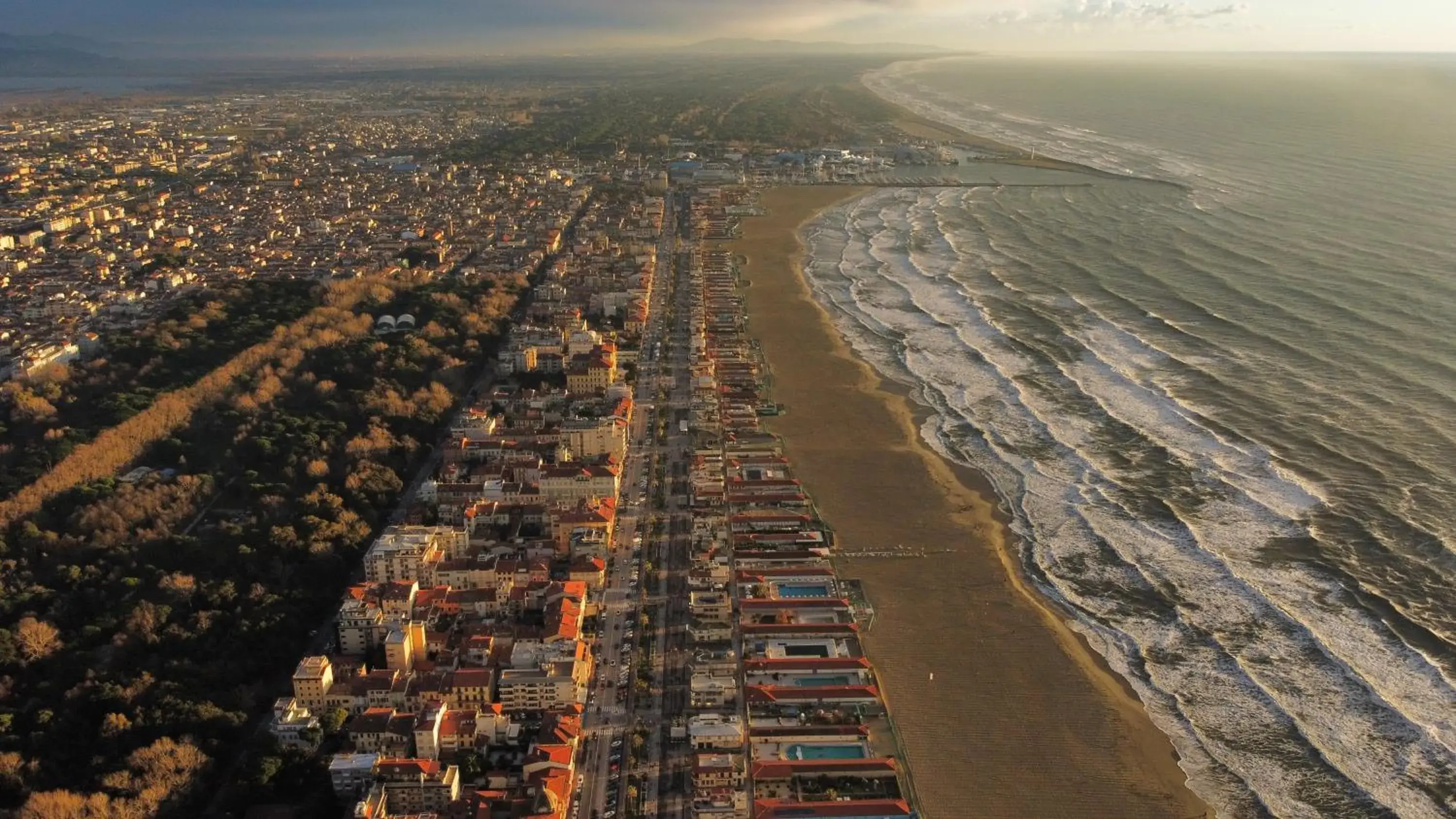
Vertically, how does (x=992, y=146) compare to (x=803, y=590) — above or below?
above

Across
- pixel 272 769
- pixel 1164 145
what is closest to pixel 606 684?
pixel 272 769

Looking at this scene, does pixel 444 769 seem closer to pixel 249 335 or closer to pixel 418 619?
pixel 418 619

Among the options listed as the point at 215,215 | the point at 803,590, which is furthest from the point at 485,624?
the point at 215,215

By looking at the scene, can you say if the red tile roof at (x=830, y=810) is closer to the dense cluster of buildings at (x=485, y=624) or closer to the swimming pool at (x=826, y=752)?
the swimming pool at (x=826, y=752)

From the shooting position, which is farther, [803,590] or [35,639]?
[803,590]

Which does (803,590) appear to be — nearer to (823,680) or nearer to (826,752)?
(823,680)
